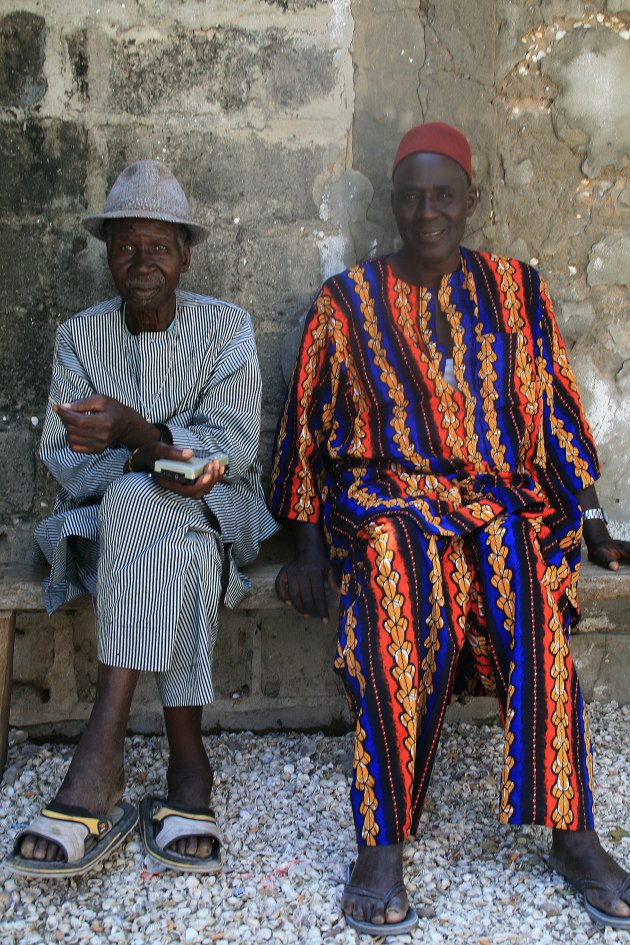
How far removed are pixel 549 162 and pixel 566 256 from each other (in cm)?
34

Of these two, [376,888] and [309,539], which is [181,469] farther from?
[376,888]

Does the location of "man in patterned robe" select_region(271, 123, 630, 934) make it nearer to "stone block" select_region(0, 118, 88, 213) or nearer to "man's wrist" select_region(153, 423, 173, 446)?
"man's wrist" select_region(153, 423, 173, 446)

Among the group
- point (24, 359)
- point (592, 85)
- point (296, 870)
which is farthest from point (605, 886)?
point (592, 85)

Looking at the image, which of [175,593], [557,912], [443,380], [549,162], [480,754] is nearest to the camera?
[557,912]

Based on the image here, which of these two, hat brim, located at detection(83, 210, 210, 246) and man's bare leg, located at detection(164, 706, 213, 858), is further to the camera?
hat brim, located at detection(83, 210, 210, 246)

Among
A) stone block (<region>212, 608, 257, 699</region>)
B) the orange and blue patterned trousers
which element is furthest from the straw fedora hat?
stone block (<region>212, 608, 257, 699</region>)

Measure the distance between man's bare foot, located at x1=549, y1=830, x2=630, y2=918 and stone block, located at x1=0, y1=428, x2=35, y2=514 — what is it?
2055 millimetres

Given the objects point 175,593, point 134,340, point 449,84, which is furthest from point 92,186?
point 175,593

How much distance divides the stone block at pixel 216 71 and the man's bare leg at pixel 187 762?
201 centimetres

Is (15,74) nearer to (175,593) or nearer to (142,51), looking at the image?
(142,51)

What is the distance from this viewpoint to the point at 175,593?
2.54 metres

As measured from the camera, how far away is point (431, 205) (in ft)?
9.97

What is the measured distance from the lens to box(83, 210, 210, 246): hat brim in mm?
2844

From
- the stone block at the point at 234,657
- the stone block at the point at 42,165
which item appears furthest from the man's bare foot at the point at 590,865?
the stone block at the point at 42,165
